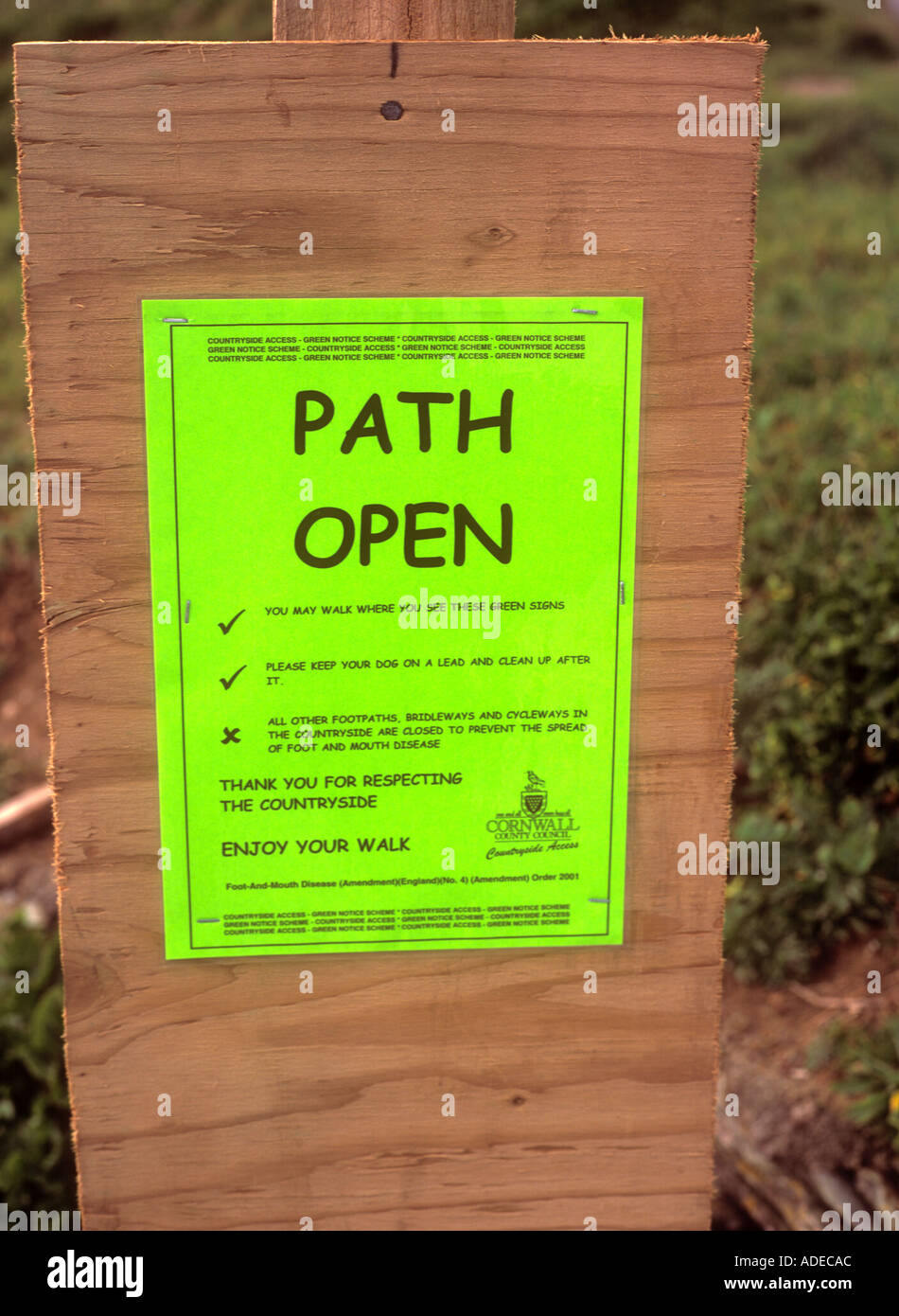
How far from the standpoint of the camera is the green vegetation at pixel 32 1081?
2404 mm

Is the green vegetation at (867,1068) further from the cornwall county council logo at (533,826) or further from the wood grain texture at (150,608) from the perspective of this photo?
the cornwall county council logo at (533,826)

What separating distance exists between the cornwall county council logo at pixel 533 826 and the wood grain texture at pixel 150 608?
0.11m

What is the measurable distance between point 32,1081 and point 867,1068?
1960 millimetres

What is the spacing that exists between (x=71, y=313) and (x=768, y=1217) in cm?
220

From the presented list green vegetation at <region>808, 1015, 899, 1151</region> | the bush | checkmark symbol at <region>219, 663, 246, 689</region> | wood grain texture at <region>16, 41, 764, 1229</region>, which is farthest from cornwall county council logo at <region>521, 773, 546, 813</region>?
the bush

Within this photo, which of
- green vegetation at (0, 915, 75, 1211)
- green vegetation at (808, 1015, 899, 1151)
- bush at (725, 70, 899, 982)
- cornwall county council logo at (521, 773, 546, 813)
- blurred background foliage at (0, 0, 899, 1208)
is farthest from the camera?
bush at (725, 70, 899, 982)

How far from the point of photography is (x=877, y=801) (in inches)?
117

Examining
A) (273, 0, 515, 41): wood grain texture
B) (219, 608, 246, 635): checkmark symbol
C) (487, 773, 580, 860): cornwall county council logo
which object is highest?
(273, 0, 515, 41): wood grain texture

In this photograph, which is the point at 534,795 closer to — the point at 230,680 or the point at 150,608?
the point at 230,680

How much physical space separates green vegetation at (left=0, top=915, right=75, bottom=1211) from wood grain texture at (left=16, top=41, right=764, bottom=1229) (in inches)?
49.2

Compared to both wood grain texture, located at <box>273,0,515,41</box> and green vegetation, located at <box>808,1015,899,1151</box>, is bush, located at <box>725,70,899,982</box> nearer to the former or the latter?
green vegetation, located at <box>808,1015,899,1151</box>

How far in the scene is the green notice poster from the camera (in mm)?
1182

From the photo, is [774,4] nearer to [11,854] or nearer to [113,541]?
[11,854]
